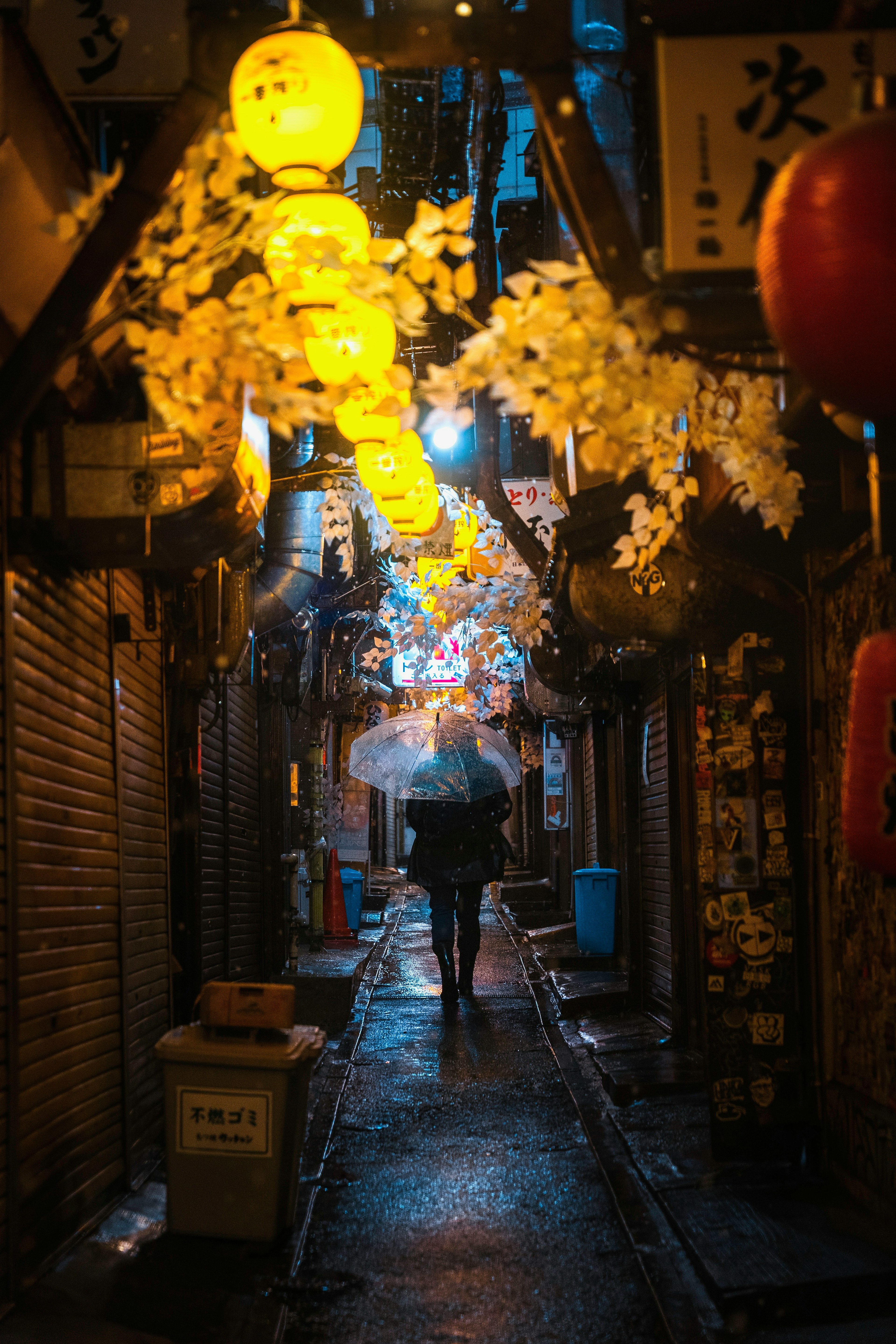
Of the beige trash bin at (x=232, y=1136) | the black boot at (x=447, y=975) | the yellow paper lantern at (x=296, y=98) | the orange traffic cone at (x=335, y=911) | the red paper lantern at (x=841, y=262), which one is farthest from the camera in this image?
the orange traffic cone at (x=335, y=911)

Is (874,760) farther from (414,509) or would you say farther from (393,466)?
(414,509)

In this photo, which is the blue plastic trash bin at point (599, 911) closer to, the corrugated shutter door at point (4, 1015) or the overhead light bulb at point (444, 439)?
the overhead light bulb at point (444, 439)

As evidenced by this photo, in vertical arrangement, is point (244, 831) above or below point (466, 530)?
below

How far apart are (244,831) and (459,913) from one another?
2929 millimetres

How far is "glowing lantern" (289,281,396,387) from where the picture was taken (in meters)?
5.64

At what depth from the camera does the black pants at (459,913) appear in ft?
45.3

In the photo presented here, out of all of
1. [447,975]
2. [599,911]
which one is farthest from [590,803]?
[447,975]

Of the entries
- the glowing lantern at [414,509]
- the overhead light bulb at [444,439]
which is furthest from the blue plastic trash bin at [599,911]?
the glowing lantern at [414,509]

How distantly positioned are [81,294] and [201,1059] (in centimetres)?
374

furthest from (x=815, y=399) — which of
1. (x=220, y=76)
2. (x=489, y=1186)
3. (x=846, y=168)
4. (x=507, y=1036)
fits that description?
(x=507, y=1036)

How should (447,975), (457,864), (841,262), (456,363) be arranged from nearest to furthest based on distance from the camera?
1. (841,262)
2. (456,363)
3. (447,975)
4. (457,864)

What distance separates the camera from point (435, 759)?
49.8ft

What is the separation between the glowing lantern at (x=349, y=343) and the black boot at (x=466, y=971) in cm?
917

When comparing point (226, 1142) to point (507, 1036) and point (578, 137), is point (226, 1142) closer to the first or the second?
point (578, 137)
